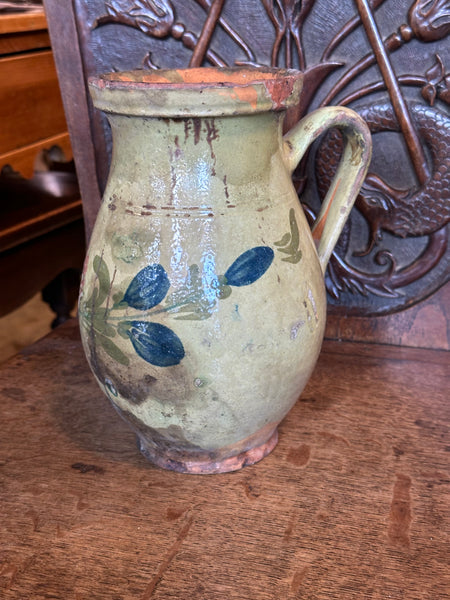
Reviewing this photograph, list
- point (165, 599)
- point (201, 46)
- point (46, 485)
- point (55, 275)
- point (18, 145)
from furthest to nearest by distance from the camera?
point (55, 275)
point (18, 145)
point (201, 46)
point (46, 485)
point (165, 599)

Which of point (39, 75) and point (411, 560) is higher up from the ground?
point (39, 75)

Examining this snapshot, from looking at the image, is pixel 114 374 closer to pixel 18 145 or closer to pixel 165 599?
pixel 165 599

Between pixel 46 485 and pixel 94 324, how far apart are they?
150mm

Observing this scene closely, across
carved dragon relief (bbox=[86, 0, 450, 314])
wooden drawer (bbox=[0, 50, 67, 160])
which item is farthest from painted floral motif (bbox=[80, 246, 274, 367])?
wooden drawer (bbox=[0, 50, 67, 160])

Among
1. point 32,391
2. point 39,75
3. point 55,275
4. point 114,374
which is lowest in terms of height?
point 55,275

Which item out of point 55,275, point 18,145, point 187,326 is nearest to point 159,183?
point 187,326

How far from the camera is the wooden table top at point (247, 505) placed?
0.45 metres

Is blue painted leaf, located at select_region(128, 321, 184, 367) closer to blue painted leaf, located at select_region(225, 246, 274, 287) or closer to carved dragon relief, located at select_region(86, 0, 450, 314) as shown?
blue painted leaf, located at select_region(225, 246, 274, 287)

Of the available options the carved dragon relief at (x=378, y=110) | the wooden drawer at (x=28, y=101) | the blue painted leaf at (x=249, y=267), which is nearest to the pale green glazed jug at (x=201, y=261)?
the blue painted leaf at (x=249, y=267)

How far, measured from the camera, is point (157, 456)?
0.58m

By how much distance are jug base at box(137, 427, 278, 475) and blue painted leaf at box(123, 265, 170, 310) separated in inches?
6.2

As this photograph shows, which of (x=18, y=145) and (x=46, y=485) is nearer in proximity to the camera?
(x=46, y=485)

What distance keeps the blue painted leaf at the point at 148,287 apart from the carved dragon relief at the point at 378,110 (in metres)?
0.30

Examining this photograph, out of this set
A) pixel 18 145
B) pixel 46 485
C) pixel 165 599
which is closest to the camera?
pixel 165 599
